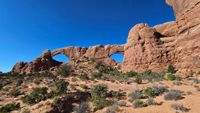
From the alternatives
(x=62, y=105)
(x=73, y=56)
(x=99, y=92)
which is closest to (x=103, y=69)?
(x=99, y=92)

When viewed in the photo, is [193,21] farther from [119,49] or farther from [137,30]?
[119,49]

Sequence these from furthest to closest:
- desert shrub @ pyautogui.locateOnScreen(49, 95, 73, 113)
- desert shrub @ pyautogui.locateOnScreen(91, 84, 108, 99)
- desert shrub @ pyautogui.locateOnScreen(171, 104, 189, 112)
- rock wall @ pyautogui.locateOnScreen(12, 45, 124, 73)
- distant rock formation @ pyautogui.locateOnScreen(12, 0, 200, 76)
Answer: rock wall @ pyautogui.locateOnScreen(12, 45, 124, 73)
distant rock formation @ pyautogui.locateOnScreen(12, 0, 200, 76)
desert shrub @ pyautogui.locateOnScreen(91, 84, 108, 99)
desert shrub @ pyautogui.locateOnScreen(49, 95, 73, 113)
desert shrub @ pyautogui.locateOnScreen(171, 104, 189, 112)

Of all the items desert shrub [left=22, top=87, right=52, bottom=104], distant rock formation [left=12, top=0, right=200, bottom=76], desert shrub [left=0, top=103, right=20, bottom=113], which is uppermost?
distant rock formation [left=12, top=0, right=200, bottom=76]

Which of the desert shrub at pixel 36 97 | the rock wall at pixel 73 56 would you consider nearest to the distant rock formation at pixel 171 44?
the rock wall at pixel 73 56

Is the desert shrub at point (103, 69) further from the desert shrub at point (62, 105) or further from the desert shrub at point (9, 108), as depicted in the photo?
the desert shrub at point (9, 108)

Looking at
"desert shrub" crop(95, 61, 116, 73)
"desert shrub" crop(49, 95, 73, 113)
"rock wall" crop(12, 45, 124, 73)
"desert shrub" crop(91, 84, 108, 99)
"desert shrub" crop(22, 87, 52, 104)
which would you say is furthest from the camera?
"rock wall" crop(12, 45, 124, 73)

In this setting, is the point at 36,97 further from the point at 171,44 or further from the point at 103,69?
the point at 171,44

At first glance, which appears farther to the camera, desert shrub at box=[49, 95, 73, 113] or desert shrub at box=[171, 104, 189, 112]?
desert shrub at box=[49, 95, 73, 113]

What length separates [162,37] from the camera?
3762 cm

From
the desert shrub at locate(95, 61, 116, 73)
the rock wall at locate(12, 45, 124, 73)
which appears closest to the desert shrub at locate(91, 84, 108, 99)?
the desert shrub at locate(95, 61, 116, 73)

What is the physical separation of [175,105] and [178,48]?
23.4 metres

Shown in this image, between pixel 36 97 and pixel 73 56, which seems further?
pixel 73 56

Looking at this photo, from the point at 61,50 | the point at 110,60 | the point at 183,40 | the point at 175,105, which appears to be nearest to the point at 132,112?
the point at 175,105

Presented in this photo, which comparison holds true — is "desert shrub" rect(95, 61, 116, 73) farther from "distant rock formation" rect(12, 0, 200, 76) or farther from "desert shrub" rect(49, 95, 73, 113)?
"desert shrub" rect(49, 95, 73, 113)
